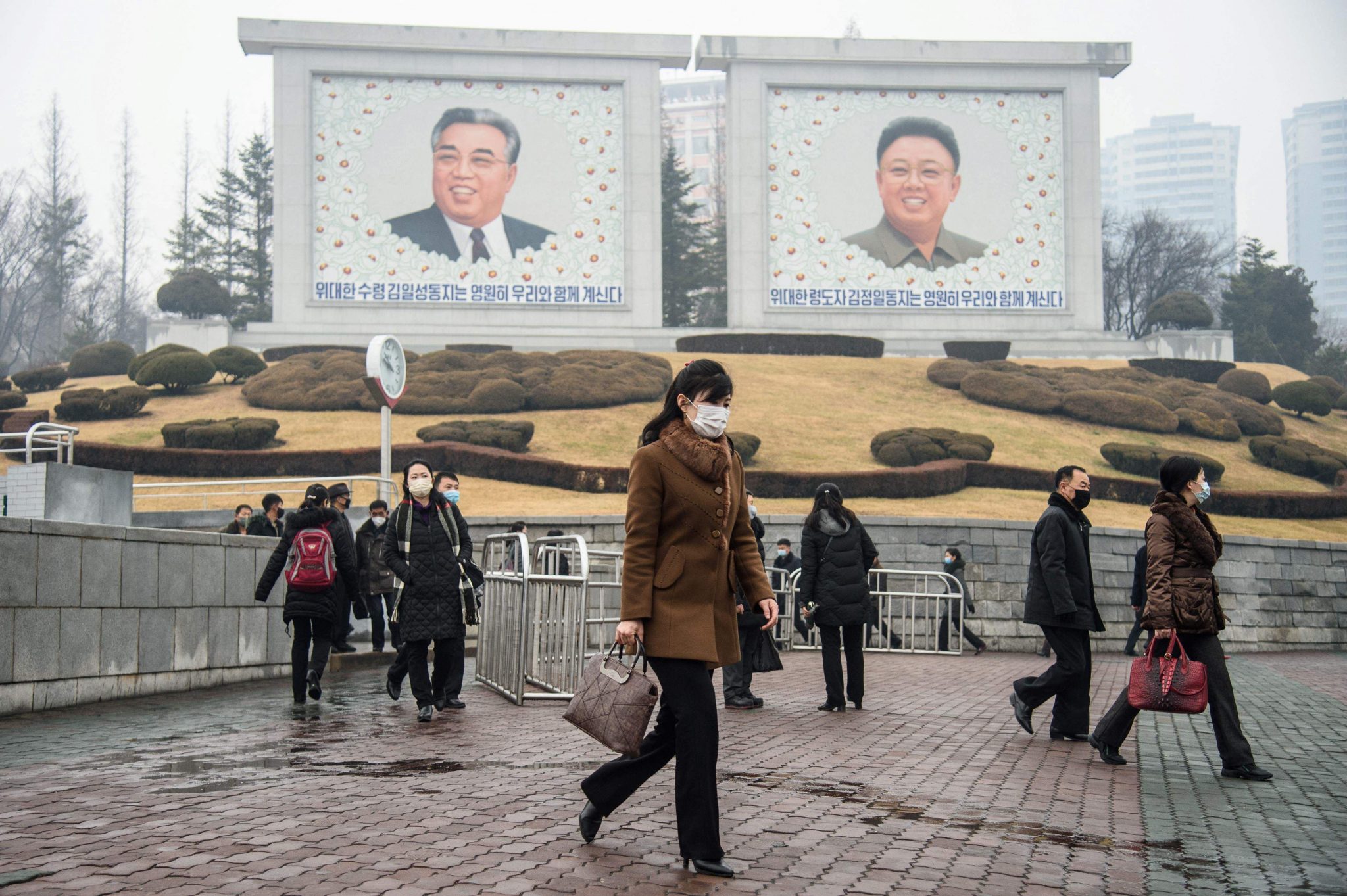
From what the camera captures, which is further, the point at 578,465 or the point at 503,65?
the point at 503,65

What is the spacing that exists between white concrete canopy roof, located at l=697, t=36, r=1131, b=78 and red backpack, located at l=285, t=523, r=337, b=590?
100 ft

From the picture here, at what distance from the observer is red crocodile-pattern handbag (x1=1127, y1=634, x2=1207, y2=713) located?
238 inches

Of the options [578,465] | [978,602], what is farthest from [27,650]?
[578,465]

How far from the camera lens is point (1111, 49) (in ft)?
123

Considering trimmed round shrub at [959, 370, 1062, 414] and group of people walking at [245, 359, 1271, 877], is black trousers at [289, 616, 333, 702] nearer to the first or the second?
group of people walking at [245, 359, 1271, 877]

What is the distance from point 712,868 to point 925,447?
19.8 m

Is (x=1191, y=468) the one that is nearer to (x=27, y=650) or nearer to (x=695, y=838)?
(x=695, y=838)

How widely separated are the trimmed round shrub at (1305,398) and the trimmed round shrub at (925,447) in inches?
499

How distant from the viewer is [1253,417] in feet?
96.1

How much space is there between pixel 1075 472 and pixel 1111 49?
3417cm

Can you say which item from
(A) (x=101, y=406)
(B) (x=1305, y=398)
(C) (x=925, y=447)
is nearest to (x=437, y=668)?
(C) (x=925, y=447)

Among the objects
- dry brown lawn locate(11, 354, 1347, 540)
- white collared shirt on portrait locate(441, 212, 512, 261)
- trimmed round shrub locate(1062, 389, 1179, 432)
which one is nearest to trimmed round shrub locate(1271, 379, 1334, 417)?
dry brown lawn locate(11, 354, 1347, 540)

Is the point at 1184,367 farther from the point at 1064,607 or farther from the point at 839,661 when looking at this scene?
the point at 1064,607

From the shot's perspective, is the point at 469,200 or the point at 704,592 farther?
the point at 469,200
